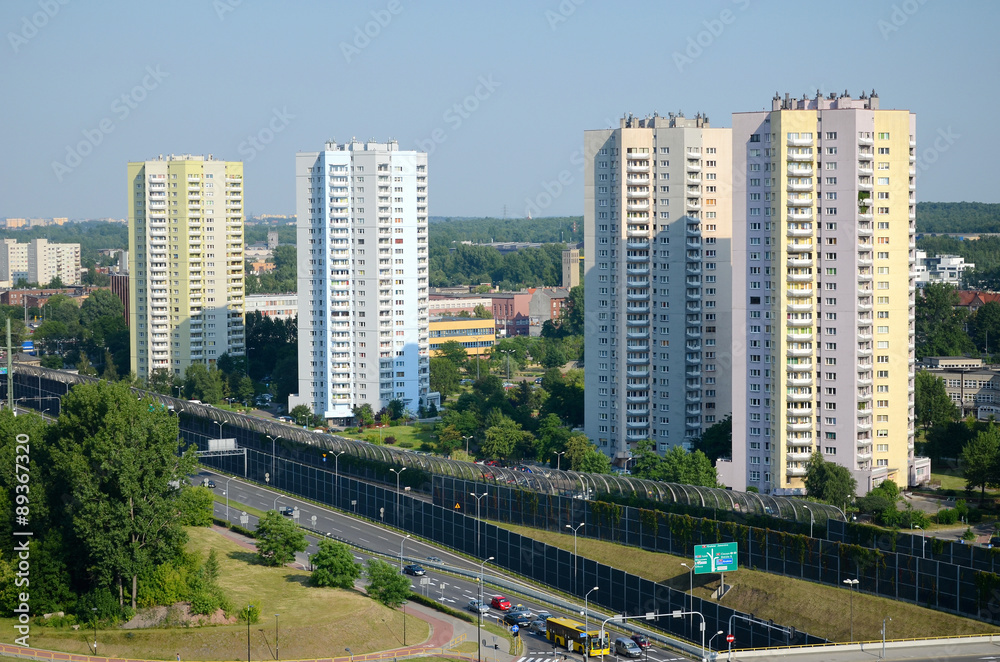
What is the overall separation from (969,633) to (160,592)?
2869 cm

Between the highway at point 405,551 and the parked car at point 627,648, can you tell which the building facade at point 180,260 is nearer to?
the highway at point 405,551

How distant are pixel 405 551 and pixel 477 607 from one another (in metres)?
10.0

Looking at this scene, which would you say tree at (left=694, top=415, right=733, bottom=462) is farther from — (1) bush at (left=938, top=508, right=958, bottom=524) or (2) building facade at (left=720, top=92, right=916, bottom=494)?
(1) bush at (left=938, top=508, right=958, bottom=524)

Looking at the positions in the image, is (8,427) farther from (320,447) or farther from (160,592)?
(320,447)

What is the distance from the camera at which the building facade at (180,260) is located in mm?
106000

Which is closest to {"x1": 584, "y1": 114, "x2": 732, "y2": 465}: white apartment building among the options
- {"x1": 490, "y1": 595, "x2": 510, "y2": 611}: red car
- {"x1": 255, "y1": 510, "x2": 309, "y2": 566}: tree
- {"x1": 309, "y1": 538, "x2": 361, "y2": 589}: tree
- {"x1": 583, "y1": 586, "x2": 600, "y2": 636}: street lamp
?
{"x1": 583, "y1": 586, "x2": 600, "y2": 636}: street lamp

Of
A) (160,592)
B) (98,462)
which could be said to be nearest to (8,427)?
(98,462)

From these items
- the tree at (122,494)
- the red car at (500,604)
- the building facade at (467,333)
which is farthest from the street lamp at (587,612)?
the building facade at (467,333)

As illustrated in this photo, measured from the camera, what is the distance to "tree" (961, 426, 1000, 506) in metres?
62.6

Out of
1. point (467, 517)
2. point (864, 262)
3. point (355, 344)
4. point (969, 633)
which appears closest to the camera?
point (969, 633)

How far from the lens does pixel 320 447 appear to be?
73.2 m

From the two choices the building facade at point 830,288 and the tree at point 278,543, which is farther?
the building facade at point 830,288

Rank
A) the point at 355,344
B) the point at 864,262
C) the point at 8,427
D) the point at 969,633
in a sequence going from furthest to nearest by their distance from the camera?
the point at 355,344
the point at 864,262
the point at 8,427
the point at 969,633

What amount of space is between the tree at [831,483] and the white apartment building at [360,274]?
36.8 metres
